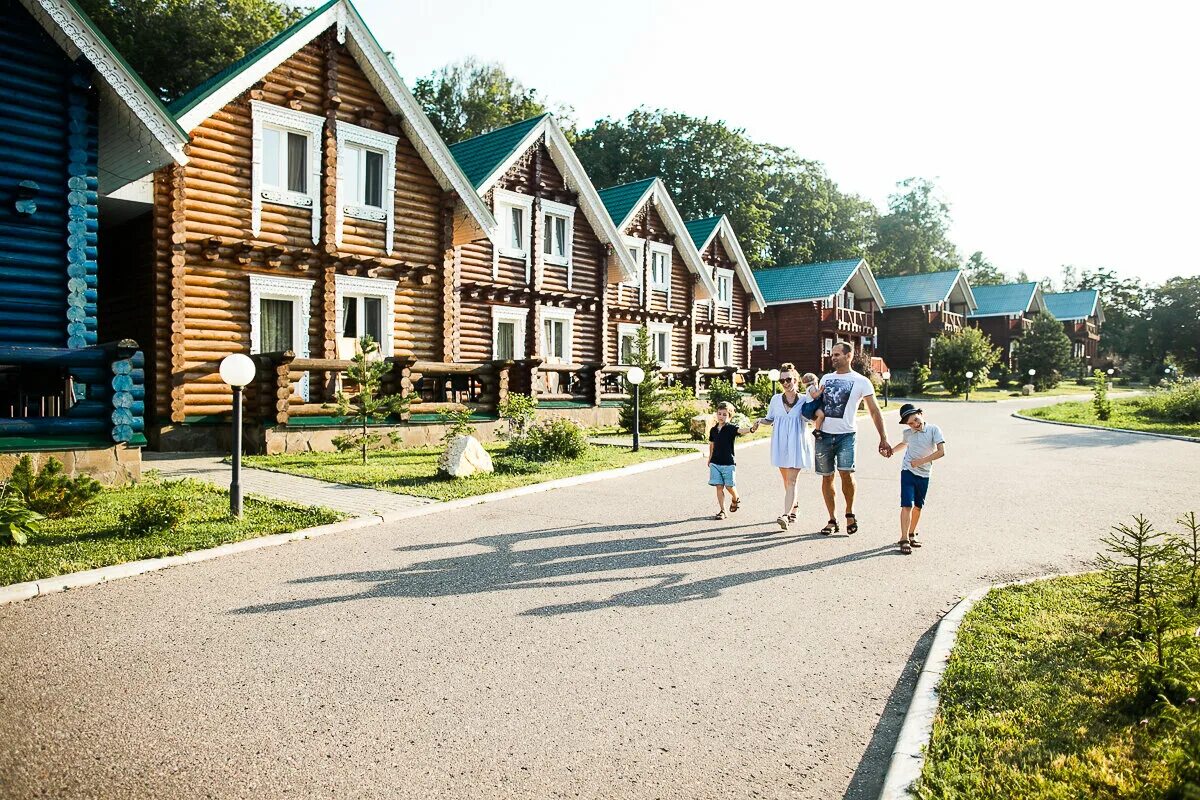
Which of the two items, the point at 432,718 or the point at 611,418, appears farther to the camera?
the point at 611,418

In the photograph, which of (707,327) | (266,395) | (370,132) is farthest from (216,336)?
(707,327)

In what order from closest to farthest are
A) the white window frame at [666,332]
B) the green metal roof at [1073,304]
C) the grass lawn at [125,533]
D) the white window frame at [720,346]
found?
the grass lawn at [125,533] < the white window frame at [666,332] < the white window frame at [720,346] < the green metal roof at [1073,304]

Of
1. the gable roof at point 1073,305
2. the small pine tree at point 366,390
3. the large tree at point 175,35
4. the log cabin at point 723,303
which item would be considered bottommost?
the small pine tree at point 366,390

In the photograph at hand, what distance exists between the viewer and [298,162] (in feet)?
53.8

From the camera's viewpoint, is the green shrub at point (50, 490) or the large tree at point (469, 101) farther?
the large tree at point (469, 101)

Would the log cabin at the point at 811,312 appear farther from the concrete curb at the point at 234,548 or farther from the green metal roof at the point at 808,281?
the concrete curb at the point at 234,548

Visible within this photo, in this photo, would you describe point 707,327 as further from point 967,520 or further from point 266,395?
point 967,520

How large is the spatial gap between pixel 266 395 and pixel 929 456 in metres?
11.3

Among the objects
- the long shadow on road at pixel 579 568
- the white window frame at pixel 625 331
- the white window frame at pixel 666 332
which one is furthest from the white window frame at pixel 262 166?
the white window frame at pixel 666 332

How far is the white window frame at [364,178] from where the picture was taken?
1683 cm

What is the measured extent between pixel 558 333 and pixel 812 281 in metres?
28.9

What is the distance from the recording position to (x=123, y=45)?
109 ft

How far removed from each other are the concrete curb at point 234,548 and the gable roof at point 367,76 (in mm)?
8946

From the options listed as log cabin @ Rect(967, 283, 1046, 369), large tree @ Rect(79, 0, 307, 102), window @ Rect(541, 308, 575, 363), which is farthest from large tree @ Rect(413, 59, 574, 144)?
log cabin @ Rect(967, 283, 1046, 369)
